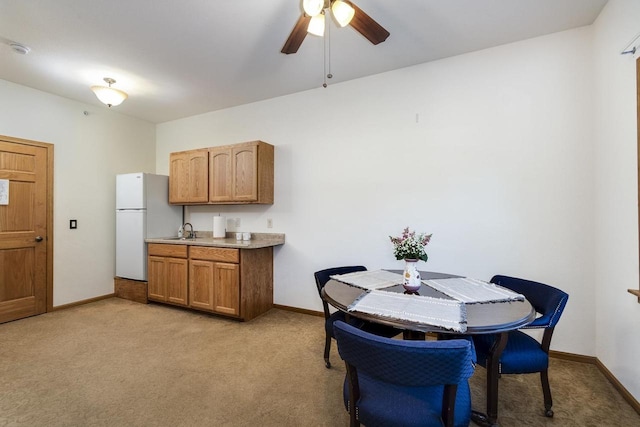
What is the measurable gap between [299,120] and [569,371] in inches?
140

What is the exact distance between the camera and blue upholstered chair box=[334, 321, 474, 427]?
3.17 ft

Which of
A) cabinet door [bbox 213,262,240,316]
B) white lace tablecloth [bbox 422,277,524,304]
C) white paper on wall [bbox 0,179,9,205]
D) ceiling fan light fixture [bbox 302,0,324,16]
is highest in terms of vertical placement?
ceiling fan light fixture [bbox 302,0,324,16]

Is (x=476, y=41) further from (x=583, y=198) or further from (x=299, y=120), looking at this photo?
(x=299, y=120)

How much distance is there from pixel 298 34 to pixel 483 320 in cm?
200

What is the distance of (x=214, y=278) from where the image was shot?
337 cm

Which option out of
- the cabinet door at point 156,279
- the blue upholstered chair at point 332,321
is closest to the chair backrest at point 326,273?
the blue upholstered chair at point 332,321

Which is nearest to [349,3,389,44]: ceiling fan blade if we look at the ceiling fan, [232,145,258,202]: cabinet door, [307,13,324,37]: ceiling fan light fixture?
the ceiling fan

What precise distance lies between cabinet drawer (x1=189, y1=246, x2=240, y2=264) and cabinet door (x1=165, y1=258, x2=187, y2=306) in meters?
0.22

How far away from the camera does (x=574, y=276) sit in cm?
240

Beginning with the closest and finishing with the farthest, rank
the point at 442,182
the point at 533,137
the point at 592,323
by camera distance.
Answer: the point at 592,323 → the point at 533,137 → the point at 442,182

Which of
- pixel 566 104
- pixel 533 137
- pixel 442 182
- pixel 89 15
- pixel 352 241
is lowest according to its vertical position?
pixel 352 241

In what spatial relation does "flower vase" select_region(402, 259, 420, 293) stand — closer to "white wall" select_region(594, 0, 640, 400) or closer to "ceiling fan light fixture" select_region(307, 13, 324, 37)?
"white wall" select_region(594, 0, 640, 400)

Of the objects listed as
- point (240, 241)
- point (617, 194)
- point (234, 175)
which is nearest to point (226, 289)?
point (240, 241)

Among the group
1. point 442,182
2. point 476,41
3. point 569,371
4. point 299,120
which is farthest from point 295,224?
point 569,371
